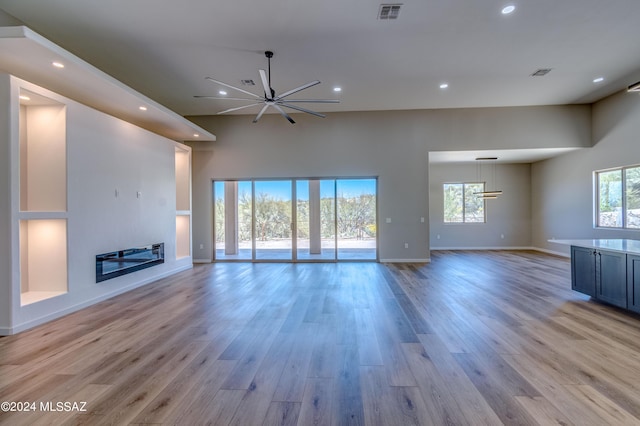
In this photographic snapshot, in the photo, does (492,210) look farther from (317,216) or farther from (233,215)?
(233,215)

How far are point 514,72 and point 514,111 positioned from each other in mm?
2258

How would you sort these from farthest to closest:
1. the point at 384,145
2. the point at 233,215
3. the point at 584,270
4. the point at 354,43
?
the point at 233,215 → the point at 384,145 → the point at 354,43 → the point at 584,270

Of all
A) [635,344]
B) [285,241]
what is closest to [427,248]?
[285,241]

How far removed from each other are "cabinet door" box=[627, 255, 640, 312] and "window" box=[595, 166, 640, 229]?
13.9 feet

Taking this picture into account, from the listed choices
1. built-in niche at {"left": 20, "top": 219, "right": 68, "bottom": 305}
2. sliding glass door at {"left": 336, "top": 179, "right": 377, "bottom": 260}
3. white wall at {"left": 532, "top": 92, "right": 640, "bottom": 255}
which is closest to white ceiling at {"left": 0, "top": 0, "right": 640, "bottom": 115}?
white wall at {"left": 532, "top": 92, "right": 640, "bottom": 255}

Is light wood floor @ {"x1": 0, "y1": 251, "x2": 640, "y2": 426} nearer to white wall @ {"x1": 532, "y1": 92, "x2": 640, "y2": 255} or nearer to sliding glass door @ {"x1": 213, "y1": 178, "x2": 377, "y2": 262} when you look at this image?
sliding glass door @ {"x1": 213, "y1": 178, "x2": 377, "y2": 262}

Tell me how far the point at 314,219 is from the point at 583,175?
7.31 metres

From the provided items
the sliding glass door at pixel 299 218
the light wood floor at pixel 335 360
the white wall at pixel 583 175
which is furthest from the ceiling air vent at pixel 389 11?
the white wall at pixel 583 175

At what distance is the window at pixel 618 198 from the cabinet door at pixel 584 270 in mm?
3735

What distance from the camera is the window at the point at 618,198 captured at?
6.05 metres

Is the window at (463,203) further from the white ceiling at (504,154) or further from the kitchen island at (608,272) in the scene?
the kitchen island at (608,272)

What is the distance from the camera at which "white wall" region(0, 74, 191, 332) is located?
333 centimetres

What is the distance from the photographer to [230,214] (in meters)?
7.48

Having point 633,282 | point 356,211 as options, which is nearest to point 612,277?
point 633,282
